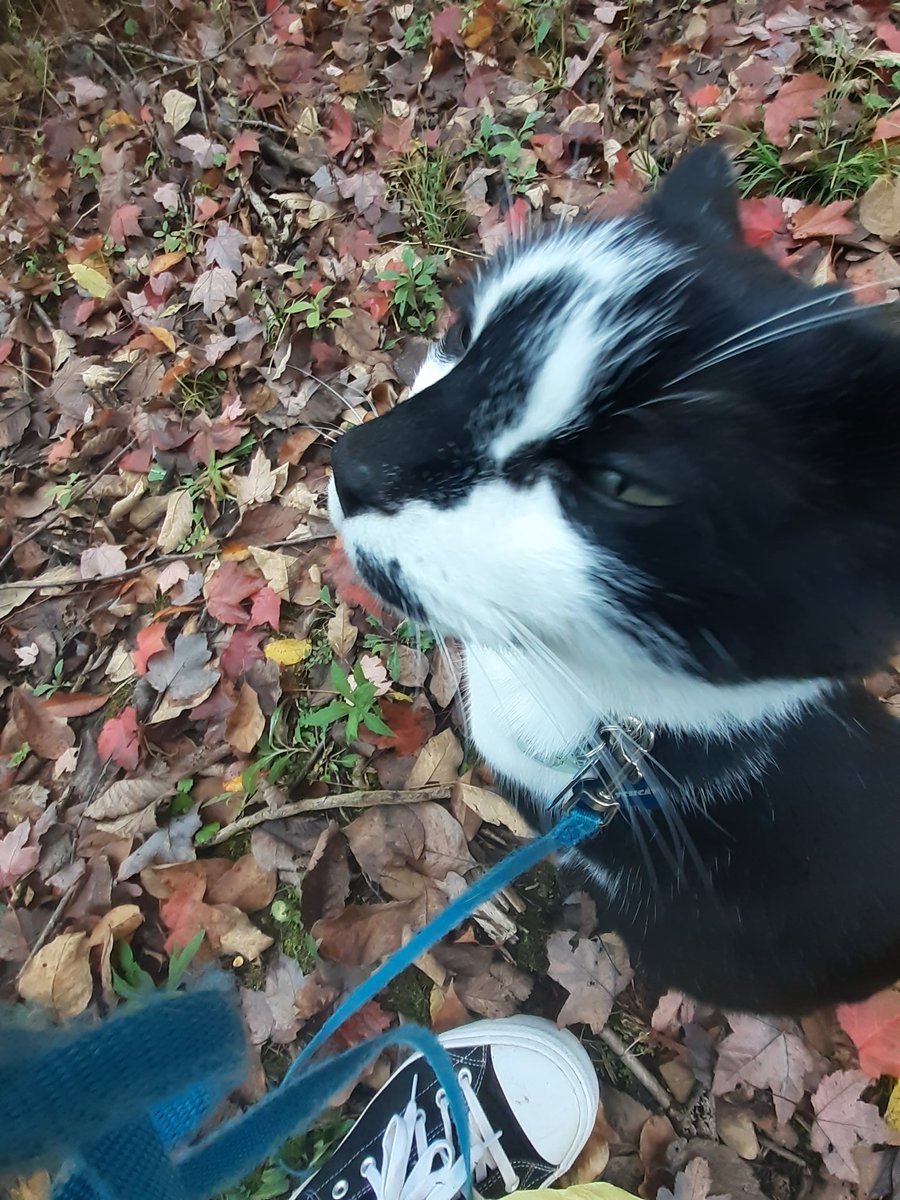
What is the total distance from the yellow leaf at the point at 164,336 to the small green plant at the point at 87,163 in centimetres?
103

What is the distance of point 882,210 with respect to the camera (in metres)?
2.31

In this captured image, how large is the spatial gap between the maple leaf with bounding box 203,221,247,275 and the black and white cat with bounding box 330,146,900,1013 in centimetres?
193

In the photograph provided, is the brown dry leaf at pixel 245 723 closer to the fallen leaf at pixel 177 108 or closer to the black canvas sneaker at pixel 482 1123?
the black canvas sneaker at pixel 482 1123

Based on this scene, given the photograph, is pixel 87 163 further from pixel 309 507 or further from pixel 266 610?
pixel 266 610

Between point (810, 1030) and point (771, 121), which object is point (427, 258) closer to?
point (771, 121)

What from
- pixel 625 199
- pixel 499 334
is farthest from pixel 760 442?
pixel 625 199

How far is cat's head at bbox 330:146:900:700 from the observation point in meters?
0.92

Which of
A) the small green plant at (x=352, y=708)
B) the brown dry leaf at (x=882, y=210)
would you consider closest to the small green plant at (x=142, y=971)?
the small green plant at (x=352, y=708)

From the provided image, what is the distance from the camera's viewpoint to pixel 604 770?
131cm

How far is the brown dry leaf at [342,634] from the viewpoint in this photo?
2.31 m

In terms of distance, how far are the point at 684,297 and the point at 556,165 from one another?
2041mm

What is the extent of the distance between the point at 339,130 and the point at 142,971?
122 inches

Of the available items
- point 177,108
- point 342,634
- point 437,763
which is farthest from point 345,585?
point 177,108

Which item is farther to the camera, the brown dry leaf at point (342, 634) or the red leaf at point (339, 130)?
the red leaf at point (339, 130)
